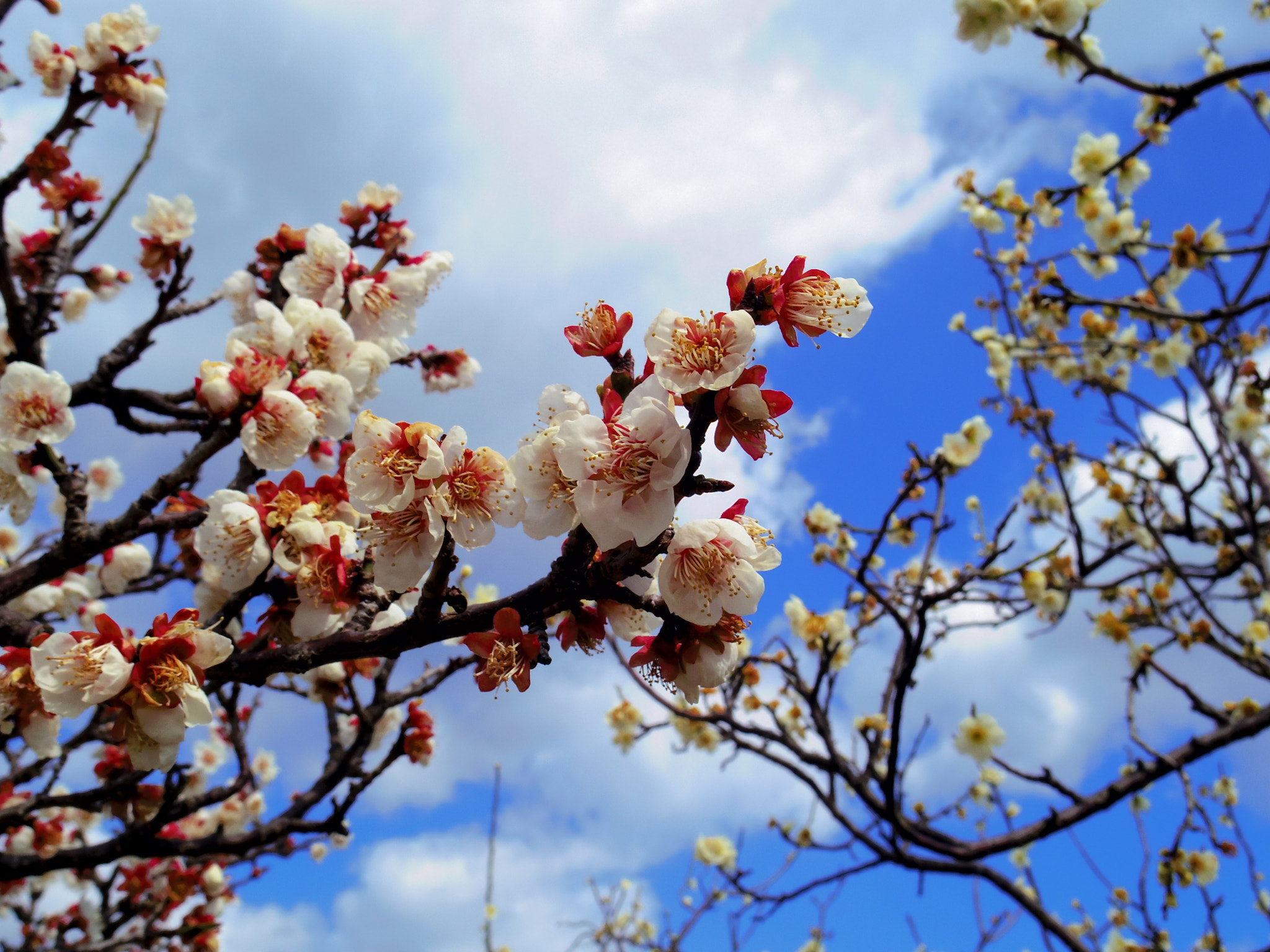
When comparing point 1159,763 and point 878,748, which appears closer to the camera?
point 1159,763

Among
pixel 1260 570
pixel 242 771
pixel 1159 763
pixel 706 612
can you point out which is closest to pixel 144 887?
pixel 242 771

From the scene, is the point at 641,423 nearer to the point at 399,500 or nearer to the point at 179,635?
the point at 399,500

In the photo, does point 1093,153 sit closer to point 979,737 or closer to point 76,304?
point 979,737

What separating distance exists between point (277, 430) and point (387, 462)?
0.89 meters

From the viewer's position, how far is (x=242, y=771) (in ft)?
8.68

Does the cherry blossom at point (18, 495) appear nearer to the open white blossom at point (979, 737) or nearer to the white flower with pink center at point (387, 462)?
the white flower with pink center at point (387, 462)

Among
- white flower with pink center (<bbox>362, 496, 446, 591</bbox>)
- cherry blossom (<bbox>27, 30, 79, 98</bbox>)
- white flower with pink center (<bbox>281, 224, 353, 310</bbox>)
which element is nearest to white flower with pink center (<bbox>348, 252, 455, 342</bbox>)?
white flower with pink center (<bbox>281, 224, 353, 310</bbox>)

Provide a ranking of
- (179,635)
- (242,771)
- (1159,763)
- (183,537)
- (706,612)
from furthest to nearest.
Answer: (1159,763)
(242,771)
(183,537)
(179,635)
(706,612)

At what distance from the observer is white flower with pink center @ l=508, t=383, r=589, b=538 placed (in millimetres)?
1167

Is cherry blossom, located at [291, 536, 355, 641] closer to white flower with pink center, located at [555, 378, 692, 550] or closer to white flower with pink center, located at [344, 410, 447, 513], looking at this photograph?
white flower with pink center, located at [344, 410, 447, 513]

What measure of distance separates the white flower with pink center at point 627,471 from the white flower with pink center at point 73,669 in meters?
0.88

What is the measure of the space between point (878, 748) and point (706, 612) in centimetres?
296

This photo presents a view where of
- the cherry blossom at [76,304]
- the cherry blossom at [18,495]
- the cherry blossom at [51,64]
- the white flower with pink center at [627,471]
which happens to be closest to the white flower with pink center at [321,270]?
the cherry blossom at [18,495]

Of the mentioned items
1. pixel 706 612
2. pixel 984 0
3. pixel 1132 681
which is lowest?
pixel 706 612
